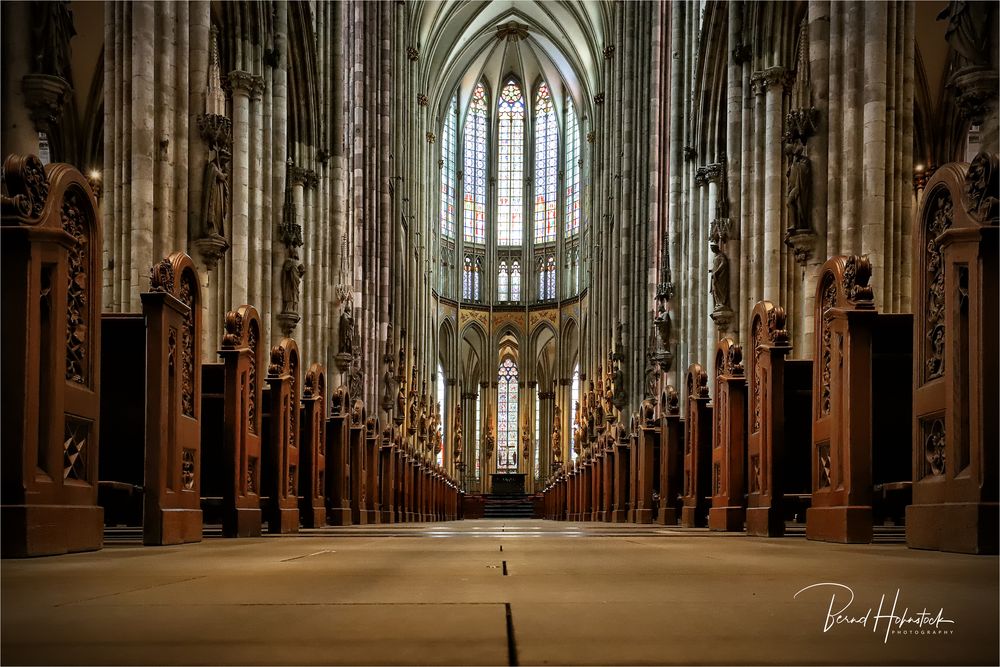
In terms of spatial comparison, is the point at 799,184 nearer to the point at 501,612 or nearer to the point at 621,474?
the point at 621,474

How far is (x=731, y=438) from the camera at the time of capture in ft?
32.8

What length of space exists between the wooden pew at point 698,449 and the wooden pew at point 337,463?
4.32 meters

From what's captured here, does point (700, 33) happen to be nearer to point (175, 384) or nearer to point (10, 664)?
point (175, 384)

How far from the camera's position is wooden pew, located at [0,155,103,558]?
16.1 feet

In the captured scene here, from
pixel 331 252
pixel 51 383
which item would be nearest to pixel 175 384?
pixel 51 383

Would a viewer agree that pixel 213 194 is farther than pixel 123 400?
Yes

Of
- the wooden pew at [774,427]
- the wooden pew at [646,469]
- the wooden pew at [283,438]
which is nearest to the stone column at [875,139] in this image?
the wooden pew at [774,427]

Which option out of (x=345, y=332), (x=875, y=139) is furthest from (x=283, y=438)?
(x=345, y=332)

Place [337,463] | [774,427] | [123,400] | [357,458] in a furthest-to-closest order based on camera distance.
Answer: [357,458] → [337,463] → [774,427] → [123,400]

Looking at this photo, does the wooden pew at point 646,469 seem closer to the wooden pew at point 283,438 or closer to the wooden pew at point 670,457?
the wooden pew at point 670,457

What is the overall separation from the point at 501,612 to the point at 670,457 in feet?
39.5

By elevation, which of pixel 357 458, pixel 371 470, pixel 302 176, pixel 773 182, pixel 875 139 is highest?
pixel 302 176

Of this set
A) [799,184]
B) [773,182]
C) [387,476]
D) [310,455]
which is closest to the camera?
[310,455]

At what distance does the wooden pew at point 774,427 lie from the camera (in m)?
8.34
